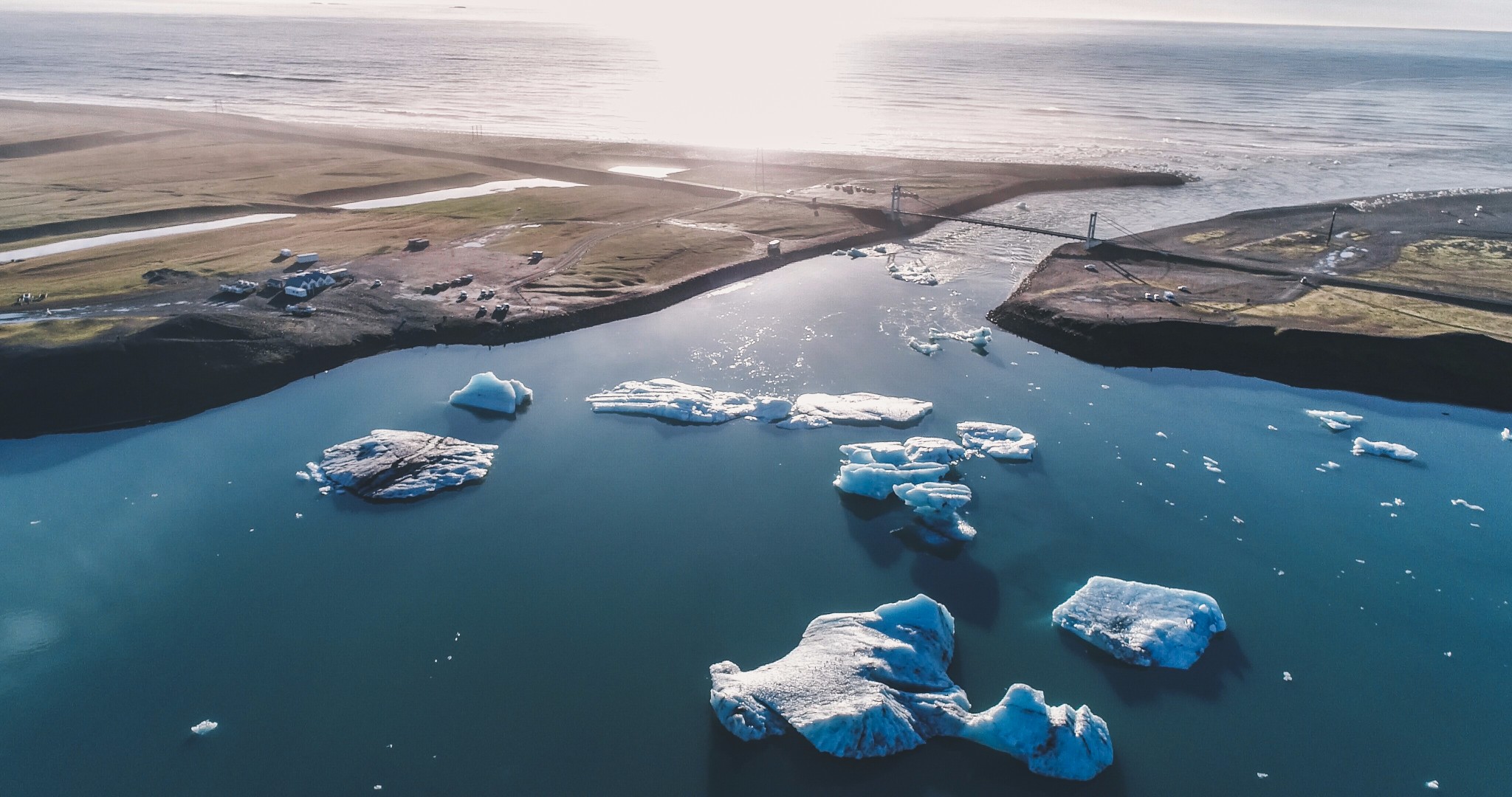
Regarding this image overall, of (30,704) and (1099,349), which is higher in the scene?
(1099,349)

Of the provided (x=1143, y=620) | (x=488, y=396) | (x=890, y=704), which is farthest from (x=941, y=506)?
(x=488, y=396)

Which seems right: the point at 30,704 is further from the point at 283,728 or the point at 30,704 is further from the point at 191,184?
the point at 191,184

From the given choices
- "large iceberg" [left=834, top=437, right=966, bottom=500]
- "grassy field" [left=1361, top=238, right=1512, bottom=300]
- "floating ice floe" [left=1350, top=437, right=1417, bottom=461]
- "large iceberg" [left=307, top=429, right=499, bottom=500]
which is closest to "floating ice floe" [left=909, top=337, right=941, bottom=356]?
"large iceberg" [left=834, top=437, right=966, bottom=500]

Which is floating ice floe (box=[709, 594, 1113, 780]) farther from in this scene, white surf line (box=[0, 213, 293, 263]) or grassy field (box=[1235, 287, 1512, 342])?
white surf line (box=[0, 213, 293, 263])

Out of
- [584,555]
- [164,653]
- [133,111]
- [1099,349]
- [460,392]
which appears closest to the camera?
[164,653]

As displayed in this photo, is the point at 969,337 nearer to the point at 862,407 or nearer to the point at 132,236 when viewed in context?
the point at 862,407

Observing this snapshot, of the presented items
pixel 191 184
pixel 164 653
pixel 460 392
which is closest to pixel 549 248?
pixel 460 392
